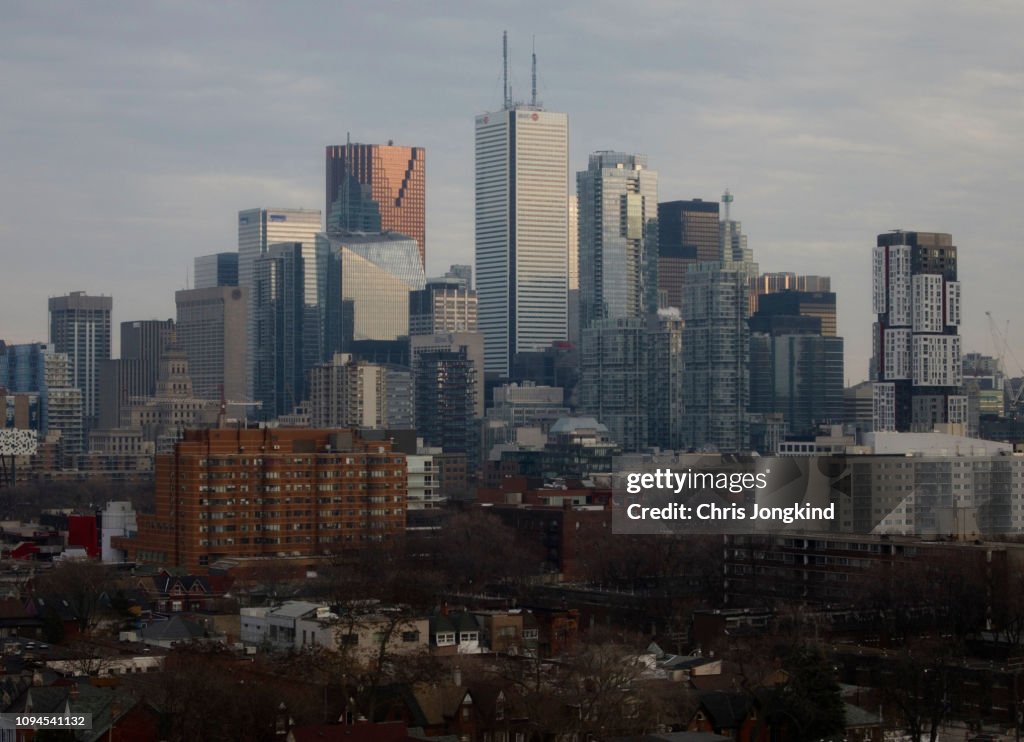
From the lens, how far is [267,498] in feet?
392

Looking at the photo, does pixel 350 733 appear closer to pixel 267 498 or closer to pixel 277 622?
pixel 277 622

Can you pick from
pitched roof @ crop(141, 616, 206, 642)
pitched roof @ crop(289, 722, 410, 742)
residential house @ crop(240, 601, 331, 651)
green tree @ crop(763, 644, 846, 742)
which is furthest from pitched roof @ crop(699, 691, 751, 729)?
pitched roof @ crop(141, 616, 206, 642)

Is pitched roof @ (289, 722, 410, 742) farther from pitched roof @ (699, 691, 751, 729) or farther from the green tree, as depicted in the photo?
the green tree

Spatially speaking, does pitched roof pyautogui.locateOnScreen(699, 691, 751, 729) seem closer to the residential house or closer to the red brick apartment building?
the residential house

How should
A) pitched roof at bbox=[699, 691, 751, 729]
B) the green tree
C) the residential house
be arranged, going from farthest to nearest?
the residential house
pitched roof at bbox=[699, 691, 751, 729]
the green tree

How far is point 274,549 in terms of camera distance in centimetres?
11900

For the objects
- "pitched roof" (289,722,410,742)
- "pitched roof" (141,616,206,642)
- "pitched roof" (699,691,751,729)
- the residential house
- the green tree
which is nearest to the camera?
"pitched roof" (289,722,410,742)

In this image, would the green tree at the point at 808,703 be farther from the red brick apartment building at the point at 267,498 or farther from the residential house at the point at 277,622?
the red brick apartment building at the point at 267,498

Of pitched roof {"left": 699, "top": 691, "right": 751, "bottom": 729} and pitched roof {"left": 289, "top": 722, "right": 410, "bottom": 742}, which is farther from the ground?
pitched roof {"left": 289, "top": 722, "right": 410, "bottom": 742}

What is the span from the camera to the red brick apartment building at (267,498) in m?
118

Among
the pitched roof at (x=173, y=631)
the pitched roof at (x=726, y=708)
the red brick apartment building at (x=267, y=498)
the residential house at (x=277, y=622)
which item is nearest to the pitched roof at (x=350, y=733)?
the pitched roof at (x=726, y=708)

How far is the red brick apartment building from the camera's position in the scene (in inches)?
4636

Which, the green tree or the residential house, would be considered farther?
the residential house

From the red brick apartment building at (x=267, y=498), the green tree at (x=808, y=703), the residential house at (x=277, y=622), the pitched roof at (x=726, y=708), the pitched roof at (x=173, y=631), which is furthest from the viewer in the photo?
the red brick apartment building at (x=267, y=498)
